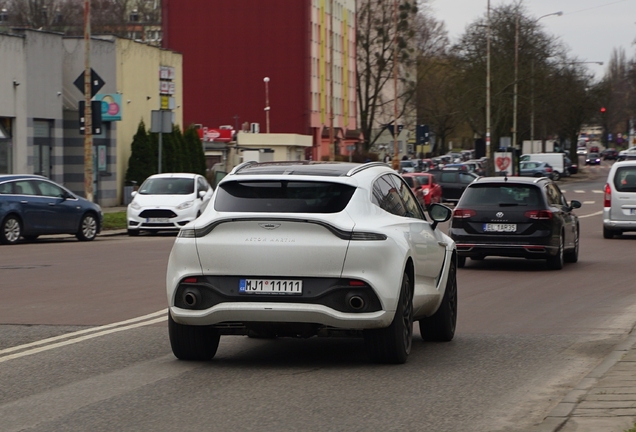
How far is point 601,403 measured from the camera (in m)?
7.59

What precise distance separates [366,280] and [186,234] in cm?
140

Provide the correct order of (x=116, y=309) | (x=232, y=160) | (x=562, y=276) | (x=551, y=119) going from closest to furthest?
(x=116, y=309)
(x=562, y=276)
(x=232, y=160)
(x=551, y=119)

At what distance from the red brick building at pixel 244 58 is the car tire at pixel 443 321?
80.3 m

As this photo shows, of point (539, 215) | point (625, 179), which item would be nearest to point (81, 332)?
point (539, 215)

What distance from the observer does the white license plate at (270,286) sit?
8.99m

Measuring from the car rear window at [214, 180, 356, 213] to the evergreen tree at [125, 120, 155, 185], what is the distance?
39.7m

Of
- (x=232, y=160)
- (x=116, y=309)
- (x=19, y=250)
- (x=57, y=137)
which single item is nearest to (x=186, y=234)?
(x=116, y=309)

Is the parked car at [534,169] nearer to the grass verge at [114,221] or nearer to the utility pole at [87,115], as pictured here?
the grass verge at [114,221]

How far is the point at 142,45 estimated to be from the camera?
5100 centimetres

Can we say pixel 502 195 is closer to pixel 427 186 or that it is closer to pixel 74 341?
pixel 74 341

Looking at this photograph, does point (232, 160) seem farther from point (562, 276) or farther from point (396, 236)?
point (396, 236)

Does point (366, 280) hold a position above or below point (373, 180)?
below

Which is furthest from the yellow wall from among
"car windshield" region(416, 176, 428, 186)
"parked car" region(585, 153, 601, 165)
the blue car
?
"parked car" region(585, 153, 601, 165)

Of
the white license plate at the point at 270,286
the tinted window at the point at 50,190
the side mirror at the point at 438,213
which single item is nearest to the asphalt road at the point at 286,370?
the white license plate at the point at 270,286
